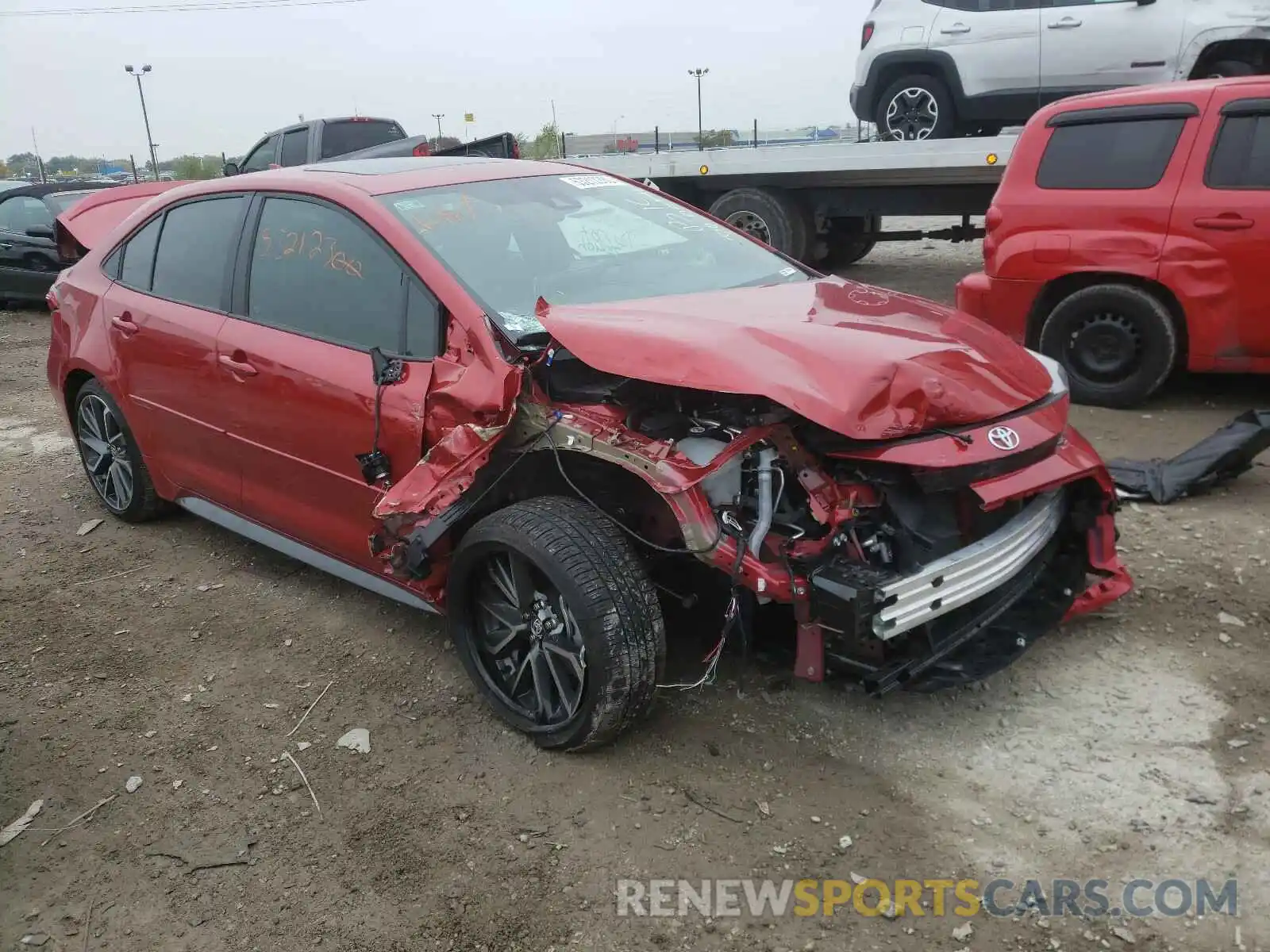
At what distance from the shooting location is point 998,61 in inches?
318

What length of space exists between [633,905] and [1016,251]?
4.94 m

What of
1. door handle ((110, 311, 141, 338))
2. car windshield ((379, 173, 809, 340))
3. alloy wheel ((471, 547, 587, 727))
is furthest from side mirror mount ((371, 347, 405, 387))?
door handle ((110, 311, 141, 338))

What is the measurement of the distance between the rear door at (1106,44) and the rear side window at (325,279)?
662 cm

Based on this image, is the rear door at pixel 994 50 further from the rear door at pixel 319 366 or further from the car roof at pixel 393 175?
the rear door at pixel 319 366

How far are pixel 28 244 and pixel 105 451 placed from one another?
827 cm

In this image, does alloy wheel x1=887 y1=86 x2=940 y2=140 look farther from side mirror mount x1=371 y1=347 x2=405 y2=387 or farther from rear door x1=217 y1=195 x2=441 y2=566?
side mirror mount x1=371 y1=347 x2=405 y2=387

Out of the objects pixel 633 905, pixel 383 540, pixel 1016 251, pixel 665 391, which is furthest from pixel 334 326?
pixel 1016 251

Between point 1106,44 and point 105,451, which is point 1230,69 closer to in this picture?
point 1106,44

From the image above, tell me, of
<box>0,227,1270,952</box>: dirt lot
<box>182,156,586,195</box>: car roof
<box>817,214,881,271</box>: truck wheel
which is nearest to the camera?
<box>0,227,1270,952</box>: dirt lot

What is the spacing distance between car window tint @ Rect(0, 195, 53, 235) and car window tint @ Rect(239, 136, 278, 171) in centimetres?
229

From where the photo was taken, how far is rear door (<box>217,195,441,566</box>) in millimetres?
3160

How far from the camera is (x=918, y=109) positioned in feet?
28.5

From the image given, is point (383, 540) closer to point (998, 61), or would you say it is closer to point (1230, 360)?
point (1230, 360)

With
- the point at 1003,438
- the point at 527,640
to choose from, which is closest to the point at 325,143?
the point at 527,640
